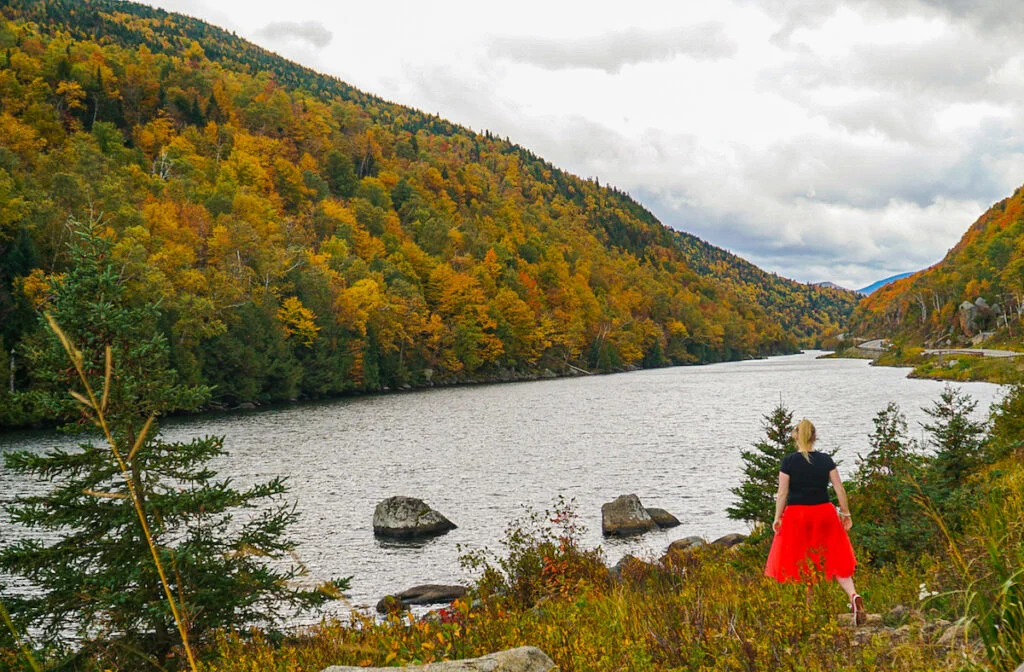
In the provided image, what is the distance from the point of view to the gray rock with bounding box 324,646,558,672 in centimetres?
438

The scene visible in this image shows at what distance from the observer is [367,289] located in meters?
79.1

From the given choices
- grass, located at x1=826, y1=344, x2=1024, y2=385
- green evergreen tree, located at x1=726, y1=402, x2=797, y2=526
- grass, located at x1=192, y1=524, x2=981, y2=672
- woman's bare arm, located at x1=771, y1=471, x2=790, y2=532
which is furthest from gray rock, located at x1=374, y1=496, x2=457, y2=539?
grass, located at x1=826, y1=344, x2=1024, y2=385

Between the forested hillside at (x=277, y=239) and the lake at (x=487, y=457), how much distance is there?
8.75 metres

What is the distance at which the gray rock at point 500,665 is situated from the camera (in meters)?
4.38

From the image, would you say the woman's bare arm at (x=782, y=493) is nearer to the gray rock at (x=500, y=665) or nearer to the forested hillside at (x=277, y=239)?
the gray rock at (x=500, y=665)

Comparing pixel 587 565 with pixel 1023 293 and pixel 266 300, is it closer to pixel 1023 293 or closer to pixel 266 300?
pixel 266 300

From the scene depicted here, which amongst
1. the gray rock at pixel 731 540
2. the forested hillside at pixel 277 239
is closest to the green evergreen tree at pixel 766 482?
the gray rock at pixel 731 540

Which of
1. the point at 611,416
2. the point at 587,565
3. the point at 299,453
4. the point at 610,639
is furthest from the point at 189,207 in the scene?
the point at 610,639

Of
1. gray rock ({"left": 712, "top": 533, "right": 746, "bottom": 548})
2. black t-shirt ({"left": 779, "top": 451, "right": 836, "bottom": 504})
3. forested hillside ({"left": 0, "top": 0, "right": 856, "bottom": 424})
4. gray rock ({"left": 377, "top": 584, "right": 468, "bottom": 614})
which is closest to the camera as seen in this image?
black t-shirt ({"left": 779, "top": 451, "right": 836, "bottom": 504})

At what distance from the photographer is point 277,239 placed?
256ft

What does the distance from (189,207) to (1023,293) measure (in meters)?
97.0

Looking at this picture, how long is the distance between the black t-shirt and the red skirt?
96mm

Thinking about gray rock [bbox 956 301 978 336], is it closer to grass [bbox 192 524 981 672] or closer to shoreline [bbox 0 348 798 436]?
shoreline [bbox 0 348 798 436]

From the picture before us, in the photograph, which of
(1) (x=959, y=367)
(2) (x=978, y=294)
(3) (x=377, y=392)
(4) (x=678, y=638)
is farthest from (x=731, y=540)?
(2) (x=978, y=294)
